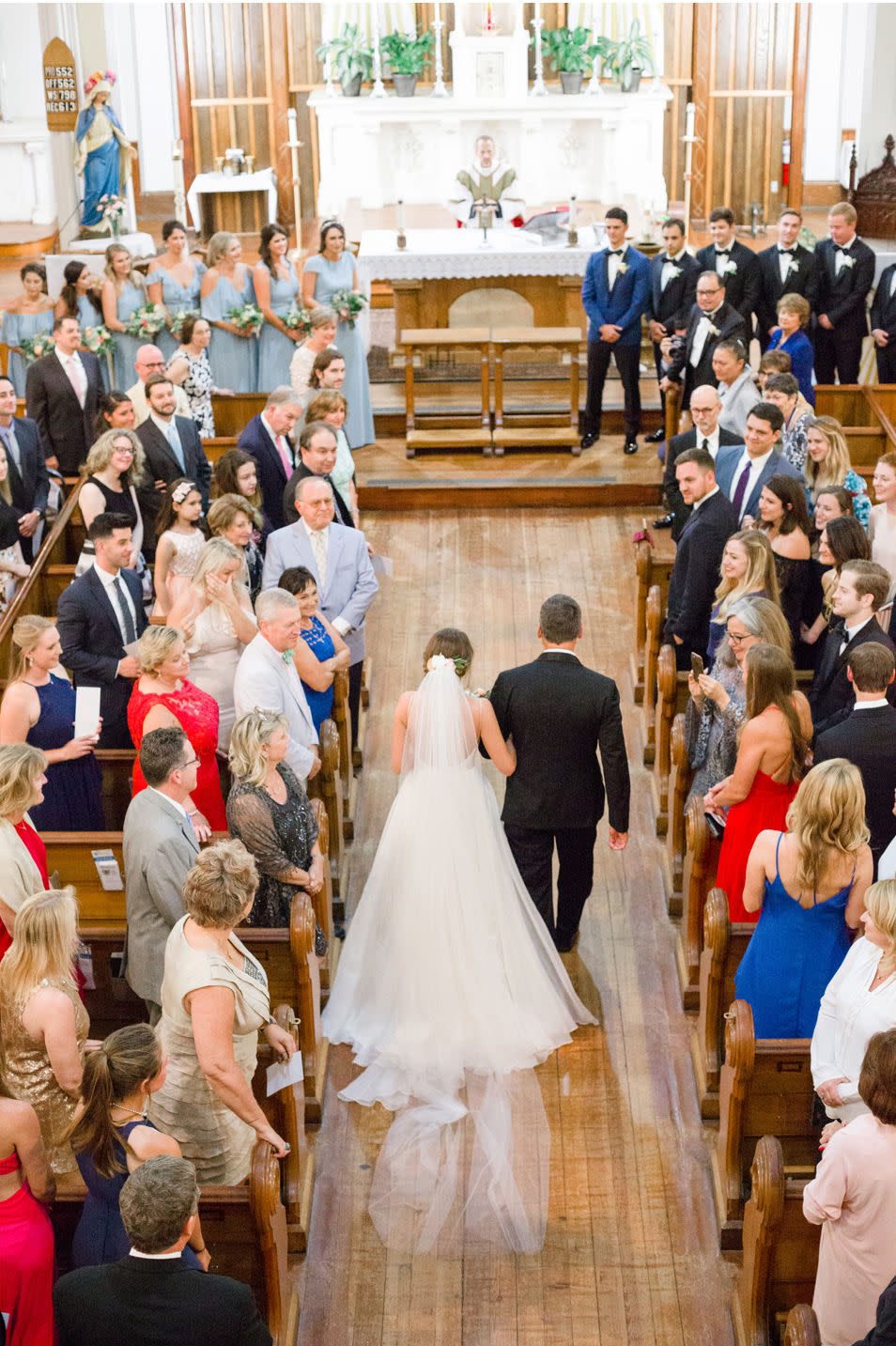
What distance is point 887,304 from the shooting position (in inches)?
340

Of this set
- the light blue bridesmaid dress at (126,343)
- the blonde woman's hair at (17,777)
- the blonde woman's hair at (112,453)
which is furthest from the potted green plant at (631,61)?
the blonde woman's hair at (17,777)

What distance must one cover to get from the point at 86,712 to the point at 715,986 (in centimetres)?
216

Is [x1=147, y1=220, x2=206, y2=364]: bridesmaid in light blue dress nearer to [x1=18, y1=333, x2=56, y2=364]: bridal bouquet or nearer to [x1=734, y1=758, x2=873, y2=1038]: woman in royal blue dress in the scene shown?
[x1=18, y1=333, x2=56, y2=364]: bridal bouquet

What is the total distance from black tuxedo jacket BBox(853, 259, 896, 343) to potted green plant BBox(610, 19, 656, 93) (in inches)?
239

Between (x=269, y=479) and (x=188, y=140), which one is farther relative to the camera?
(x=188, y=140)

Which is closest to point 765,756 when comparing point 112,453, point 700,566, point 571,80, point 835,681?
point 835,681

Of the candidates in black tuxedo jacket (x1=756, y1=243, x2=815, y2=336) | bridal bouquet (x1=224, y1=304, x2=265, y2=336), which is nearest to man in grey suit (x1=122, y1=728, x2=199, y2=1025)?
bridal bouquet (x1=224, y1=304, x2=265, y2=336)

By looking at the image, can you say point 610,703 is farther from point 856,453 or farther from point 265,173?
point 265,173

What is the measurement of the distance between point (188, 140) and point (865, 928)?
45.8 ft

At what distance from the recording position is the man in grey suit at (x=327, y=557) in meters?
5.52

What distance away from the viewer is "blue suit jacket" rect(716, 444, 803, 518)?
5.88 m

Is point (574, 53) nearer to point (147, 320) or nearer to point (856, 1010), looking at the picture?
point (147, 320)

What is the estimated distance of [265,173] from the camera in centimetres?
1446

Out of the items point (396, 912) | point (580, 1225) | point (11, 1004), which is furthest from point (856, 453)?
point (11, 1004)
